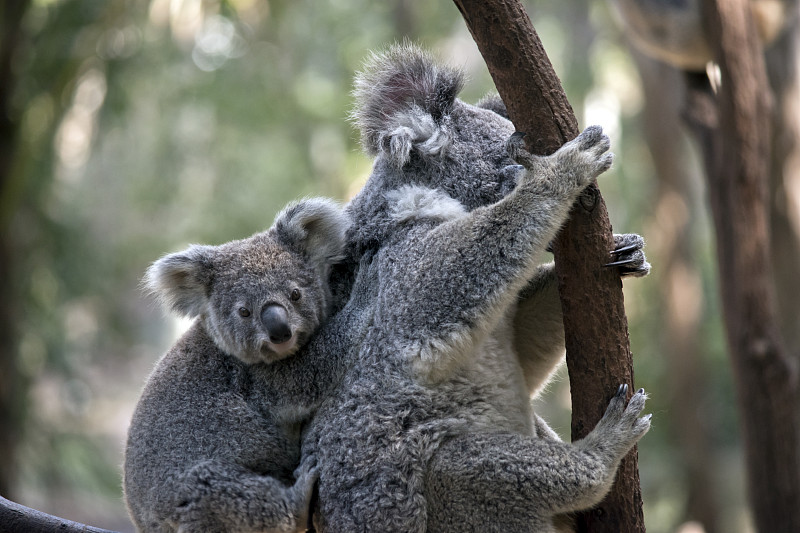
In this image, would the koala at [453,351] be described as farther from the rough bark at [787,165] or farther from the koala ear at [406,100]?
the rough bark at [787,165]

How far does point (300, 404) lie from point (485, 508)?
73 cm

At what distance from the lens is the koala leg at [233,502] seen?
2.59 m

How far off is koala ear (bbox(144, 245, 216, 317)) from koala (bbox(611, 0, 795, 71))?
4.01m

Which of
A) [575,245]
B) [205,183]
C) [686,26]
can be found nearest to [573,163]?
[575,245]

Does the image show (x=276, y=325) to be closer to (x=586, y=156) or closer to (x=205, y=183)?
(x=586, y=156)

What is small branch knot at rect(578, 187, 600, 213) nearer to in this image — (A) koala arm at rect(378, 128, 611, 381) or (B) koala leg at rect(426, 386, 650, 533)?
(A) koala arm at rect(378, 128, 611, 381)

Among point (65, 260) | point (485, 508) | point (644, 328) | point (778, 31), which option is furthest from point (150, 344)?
point (485, 508)

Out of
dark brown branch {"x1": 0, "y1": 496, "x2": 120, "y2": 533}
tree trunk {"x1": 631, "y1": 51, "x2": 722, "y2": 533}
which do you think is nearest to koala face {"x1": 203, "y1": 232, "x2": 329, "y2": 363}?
dark brown branch {"x1": 0, "y1": 496, "x2": 120, "y2": 533}

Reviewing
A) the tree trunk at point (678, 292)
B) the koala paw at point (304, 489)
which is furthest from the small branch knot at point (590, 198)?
the tree trunk at point (678, 292)

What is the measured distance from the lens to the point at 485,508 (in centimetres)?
253

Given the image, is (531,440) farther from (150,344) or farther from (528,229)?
(150,344)

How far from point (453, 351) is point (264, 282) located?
0.75m

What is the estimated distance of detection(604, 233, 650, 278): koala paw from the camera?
8.35 feet

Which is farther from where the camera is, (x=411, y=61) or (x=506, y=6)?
(x=411, y=61)
